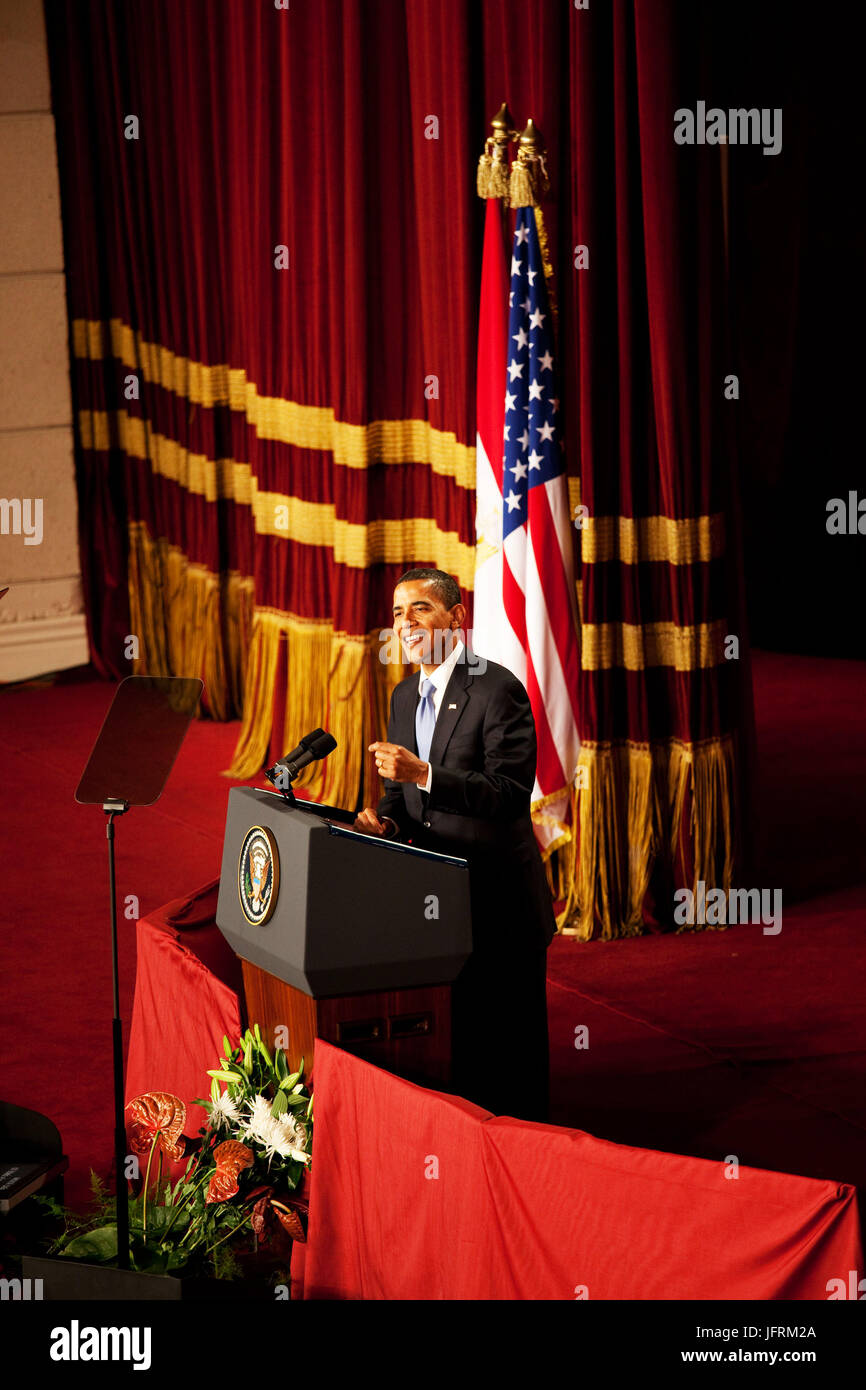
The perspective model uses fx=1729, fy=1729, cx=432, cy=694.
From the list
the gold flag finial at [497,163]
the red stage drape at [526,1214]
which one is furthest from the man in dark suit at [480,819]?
the gold flag finial at [497,163]

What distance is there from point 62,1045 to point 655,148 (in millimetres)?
3292

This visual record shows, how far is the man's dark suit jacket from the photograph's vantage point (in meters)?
3.78

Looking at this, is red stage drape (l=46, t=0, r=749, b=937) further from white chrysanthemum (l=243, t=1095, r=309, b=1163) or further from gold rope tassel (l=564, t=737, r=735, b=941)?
white chrysanthemum (l=243, t=1095, r=309, b=1163)

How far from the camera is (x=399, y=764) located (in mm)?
3580

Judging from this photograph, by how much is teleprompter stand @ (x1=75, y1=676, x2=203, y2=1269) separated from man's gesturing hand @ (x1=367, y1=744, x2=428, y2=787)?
1.30 feet

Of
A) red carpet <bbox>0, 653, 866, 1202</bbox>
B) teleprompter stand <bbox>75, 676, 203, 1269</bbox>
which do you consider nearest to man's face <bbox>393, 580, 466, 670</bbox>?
teleprompter stand <bbox>75, 676, 203, 1269</bbox>

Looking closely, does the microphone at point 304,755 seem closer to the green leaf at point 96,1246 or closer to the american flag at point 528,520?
the green leaf at point 96,1246

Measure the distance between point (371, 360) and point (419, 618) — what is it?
12.0 ft

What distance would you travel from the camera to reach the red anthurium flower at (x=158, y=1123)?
11.9 feet

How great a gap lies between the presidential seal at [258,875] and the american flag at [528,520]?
2.26 m

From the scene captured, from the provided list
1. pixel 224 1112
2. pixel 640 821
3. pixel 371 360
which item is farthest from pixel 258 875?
pixel 371 360

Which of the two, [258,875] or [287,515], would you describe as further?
[287,515]

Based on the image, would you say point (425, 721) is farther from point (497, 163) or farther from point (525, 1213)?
point (497, 163)

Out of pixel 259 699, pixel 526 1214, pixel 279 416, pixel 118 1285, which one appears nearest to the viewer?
pixel 526 1214
